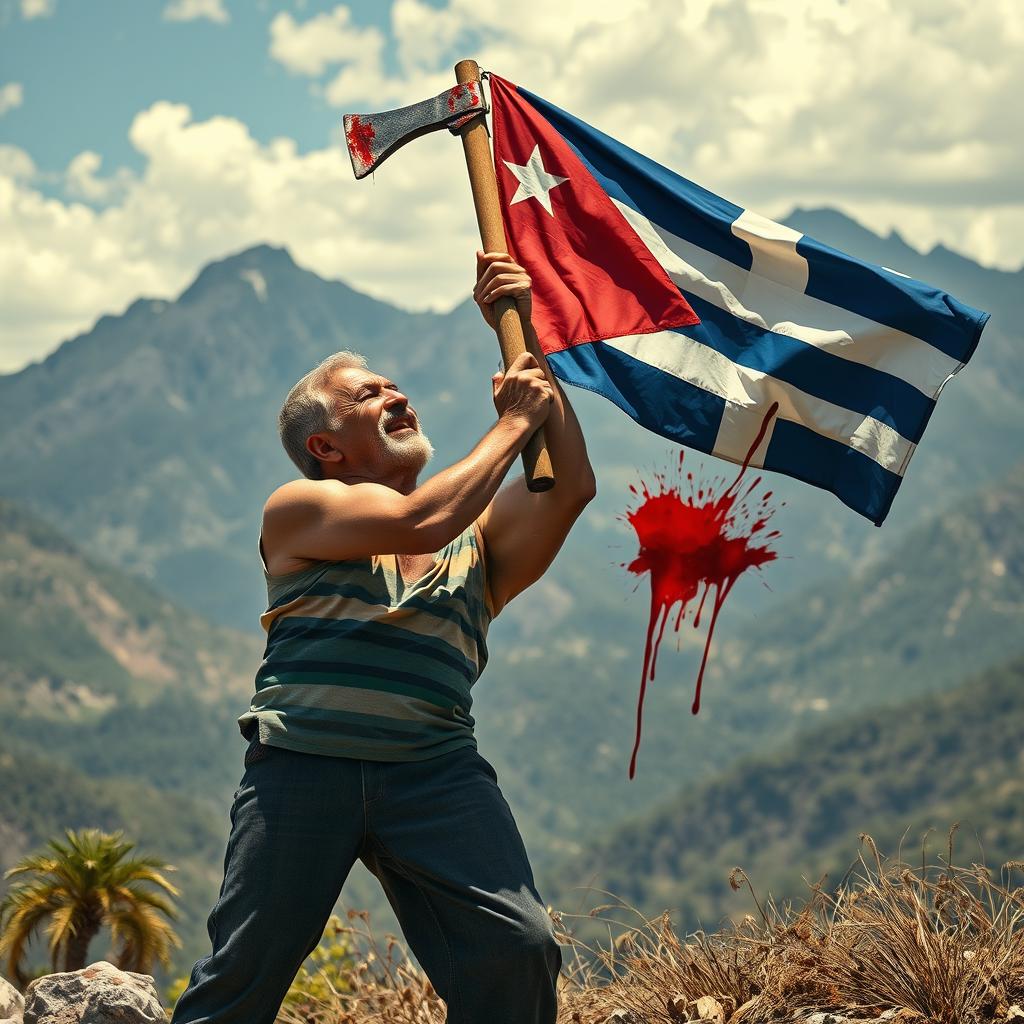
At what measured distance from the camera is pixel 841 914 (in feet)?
18.7

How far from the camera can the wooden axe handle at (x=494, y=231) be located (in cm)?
485

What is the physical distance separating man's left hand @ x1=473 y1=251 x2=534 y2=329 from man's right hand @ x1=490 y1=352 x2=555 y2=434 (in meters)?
0.38

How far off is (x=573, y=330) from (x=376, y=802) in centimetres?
209

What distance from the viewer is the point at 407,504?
4.41 meters

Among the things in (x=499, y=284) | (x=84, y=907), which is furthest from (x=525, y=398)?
(x=84, y=907)

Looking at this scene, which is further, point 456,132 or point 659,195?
point 659,195

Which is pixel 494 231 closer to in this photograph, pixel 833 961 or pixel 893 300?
pixel 893 300

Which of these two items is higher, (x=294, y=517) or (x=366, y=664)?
(x=294, y=517)

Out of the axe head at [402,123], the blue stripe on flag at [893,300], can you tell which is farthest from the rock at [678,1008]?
the axe head at [402,123]

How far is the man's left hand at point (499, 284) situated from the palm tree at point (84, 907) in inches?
131

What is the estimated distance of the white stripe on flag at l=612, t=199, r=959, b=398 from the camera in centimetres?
598

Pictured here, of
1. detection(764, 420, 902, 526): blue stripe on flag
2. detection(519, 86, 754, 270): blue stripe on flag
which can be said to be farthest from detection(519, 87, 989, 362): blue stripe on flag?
detection(764, 420, 902, 526): blue stripe on flag

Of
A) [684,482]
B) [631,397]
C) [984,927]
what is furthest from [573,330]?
[984,927]

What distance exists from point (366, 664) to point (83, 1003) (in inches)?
86.1
